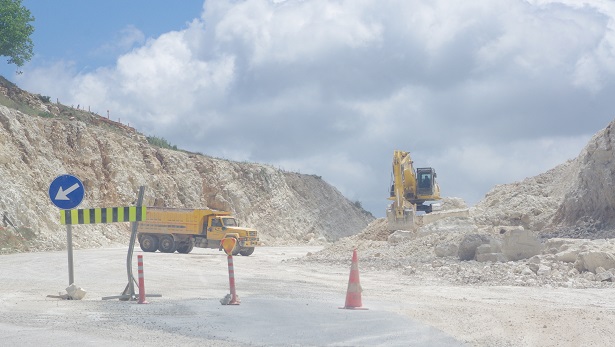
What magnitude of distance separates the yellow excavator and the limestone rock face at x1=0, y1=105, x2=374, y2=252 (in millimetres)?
17774

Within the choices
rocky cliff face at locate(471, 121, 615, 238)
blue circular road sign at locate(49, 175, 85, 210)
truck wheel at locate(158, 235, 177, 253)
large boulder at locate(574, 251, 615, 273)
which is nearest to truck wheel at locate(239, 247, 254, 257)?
truck wheel at locate(158, 235, 177, 253)

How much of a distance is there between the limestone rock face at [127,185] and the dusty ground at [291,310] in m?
23.0

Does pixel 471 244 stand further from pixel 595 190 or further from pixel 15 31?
pixel 15 31

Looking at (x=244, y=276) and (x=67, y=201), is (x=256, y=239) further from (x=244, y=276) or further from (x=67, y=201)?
(x=67, y=201)

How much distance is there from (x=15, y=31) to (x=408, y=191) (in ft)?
111

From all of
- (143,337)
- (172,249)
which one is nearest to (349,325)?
(143,337)

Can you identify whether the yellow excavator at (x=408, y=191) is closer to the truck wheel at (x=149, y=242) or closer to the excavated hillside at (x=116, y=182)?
the truck wheel at (x=149, y=242)

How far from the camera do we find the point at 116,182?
54.2m

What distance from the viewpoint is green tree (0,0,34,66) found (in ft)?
192

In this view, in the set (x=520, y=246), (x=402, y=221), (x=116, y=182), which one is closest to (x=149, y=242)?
(x=402, y=221)

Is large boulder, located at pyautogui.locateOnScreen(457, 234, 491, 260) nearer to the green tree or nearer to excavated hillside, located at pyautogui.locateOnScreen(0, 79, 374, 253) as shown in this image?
excavated hillside, located at pyautogui.locateOnScreen(0, 79, 374, 253)

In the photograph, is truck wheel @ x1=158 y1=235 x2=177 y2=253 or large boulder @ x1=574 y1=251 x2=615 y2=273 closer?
large boulder @ x1=574 y1=251 x2=615 y2=273

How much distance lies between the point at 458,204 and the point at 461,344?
3878cm

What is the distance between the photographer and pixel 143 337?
383 inches
